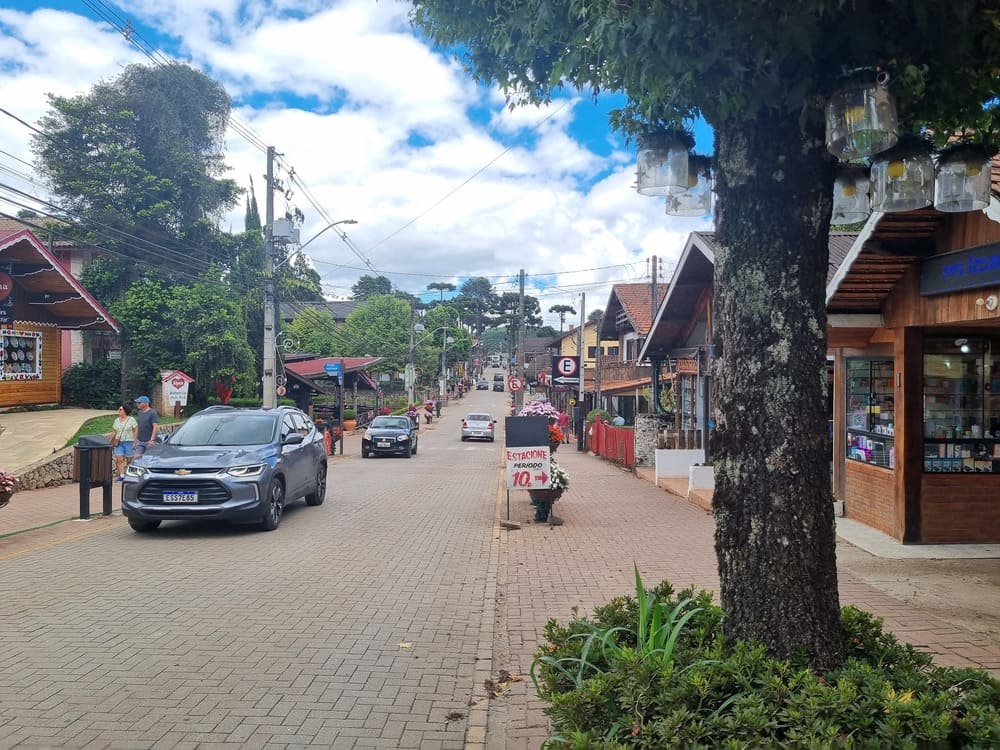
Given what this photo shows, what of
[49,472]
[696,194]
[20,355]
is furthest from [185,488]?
[20,355]

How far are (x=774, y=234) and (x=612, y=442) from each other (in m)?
22.6

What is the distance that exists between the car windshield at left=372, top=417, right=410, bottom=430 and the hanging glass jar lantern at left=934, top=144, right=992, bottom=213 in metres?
23.9

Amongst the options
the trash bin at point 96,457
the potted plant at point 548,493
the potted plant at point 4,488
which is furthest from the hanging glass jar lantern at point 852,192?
the trash bin at point 96,457

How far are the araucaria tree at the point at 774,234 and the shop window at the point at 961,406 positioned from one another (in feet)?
20.6

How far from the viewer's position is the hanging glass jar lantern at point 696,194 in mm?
5180

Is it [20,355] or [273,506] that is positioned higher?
[20,355]

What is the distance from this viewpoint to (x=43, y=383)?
76.8 ft

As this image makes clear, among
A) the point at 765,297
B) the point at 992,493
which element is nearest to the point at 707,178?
the point at 765,297

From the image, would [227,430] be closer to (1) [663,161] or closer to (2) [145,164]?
(1) [663,161]

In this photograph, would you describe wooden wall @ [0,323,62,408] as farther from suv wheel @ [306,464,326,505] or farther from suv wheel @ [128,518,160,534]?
suv wheel @ [128,518,160,534]

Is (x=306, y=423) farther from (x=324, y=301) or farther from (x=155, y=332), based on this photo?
(x=324, y=301)

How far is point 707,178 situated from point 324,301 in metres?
72.9

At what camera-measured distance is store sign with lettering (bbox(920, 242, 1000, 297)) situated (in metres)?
7.43

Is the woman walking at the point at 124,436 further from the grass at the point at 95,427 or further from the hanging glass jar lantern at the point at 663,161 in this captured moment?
the hanging glass jar lantern at the point at 663,161
